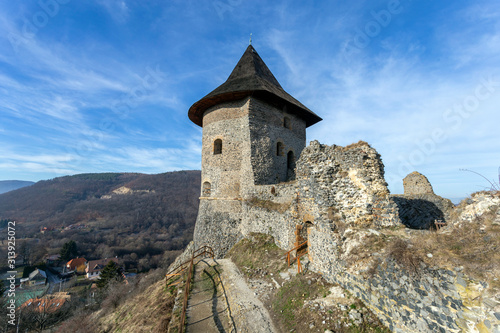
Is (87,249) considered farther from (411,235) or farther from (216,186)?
(411,235)

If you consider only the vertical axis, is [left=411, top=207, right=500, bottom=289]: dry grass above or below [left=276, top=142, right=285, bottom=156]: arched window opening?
below

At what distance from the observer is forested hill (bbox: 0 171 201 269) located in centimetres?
6097

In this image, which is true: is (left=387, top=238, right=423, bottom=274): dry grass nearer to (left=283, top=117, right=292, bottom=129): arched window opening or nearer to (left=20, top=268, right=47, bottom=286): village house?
(left=283, top=117, right=292, bottom=129): arched window opening

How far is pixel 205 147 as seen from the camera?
13383 millimetres

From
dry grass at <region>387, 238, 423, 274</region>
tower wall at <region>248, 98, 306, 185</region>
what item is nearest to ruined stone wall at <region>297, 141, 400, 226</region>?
dry grass at <region>387, 238, 423, 274</region>

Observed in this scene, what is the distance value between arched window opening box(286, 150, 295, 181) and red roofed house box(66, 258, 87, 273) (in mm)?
57805

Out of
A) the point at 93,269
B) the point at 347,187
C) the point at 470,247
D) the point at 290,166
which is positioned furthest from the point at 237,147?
the point at 93,269

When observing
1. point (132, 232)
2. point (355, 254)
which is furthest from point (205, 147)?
point (132, 232)

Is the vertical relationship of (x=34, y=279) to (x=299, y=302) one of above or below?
below

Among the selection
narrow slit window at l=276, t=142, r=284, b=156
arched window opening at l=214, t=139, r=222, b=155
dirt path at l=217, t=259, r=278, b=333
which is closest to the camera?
dirt path at l=217, t=259, r=278, b=333

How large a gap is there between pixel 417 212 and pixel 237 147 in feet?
29.6

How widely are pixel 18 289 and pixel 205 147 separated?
4562 cm

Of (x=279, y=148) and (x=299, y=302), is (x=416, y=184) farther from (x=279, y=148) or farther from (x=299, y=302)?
(x=299, y=302)

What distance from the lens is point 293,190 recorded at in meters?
8.82
